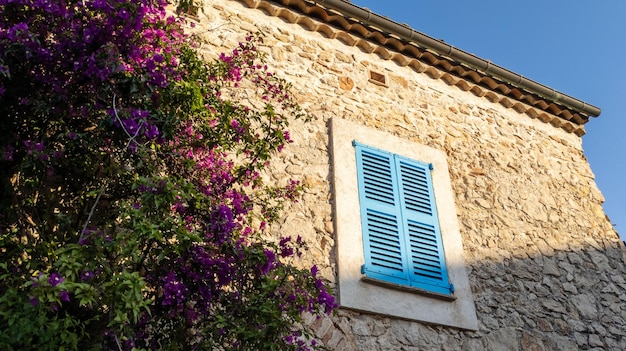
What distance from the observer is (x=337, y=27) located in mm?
6535

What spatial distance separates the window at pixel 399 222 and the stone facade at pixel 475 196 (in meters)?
0.31

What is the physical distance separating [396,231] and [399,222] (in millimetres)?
96

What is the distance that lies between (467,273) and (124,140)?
315cm

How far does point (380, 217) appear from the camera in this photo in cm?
555

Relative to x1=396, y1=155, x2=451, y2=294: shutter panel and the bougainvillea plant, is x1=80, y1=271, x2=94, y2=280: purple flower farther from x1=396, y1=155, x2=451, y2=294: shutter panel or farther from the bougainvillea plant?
x1=396, y1=155, x2=451, y2=294: shutter panel

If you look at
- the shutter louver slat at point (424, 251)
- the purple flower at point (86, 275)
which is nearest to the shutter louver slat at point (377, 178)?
the shutter louver slat at point (424, 251)

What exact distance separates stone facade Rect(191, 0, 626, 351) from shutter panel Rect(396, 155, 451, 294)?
0.33 metres

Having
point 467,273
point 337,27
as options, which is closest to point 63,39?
point 337,27

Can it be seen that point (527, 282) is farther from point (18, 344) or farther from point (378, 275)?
point (18, 344)

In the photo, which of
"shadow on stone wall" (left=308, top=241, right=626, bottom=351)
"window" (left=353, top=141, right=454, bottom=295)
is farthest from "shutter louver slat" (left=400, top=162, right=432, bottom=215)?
"shadow on stone wall" (left=308, top=241, right=626, bottom=351)

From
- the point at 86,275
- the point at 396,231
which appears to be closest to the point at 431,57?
the point at 396,231

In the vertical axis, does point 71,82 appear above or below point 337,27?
below

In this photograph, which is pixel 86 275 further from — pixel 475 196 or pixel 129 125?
pixel 475 196

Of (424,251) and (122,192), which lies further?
(424,251)
